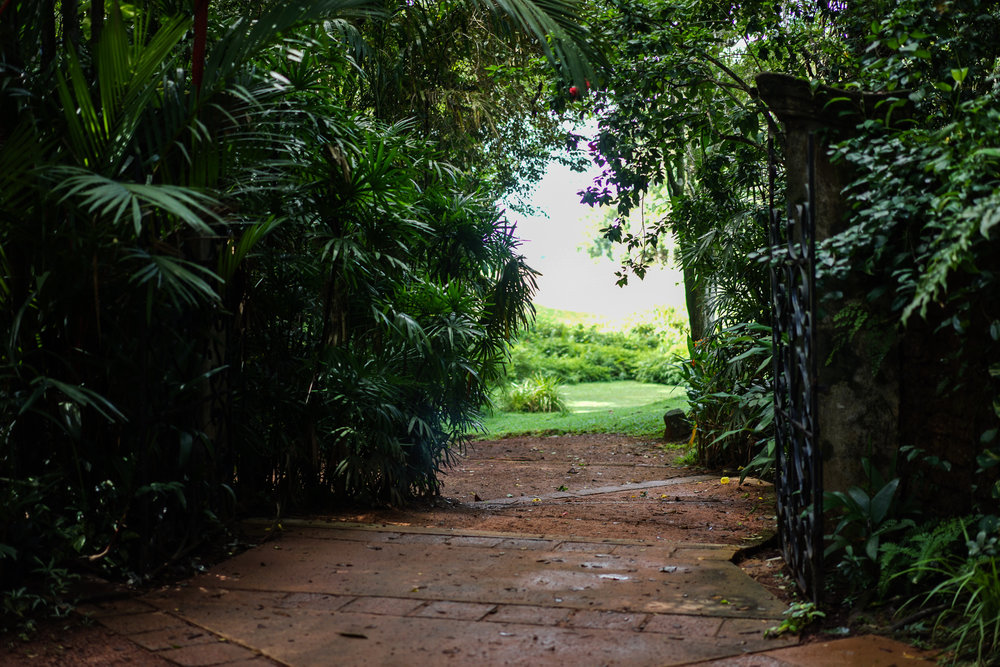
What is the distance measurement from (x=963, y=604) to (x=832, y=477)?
862mm

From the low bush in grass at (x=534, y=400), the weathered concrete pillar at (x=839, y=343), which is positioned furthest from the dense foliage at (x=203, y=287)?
the low bush in grass at (x=534, y=400)

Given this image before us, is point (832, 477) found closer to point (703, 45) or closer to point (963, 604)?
point (963, 604)

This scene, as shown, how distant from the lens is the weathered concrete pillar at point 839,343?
3549 millimetres

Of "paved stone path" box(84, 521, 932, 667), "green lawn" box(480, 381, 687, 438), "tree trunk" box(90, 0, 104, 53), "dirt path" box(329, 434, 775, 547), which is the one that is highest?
"tree trunk" box(90, 0, 104, 53)

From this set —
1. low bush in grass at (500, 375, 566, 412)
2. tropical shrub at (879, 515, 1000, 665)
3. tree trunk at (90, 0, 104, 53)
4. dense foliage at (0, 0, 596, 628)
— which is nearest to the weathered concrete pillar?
tropical shrub at (879, 515, 1000, 665)

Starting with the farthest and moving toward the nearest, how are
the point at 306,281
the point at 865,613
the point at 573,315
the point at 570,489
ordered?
1. the point at 573,315
2. the point at 570,489
3. the point at 306,281
4. the point at 865,613

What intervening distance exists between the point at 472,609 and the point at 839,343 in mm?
1826

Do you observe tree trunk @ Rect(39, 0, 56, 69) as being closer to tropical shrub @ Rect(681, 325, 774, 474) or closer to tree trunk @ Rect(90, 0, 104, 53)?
tree trunk @ Rect(90, 0, 104, 53)

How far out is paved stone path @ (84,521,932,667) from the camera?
2816mm

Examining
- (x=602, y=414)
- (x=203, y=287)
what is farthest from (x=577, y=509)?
(x=602, y=414)

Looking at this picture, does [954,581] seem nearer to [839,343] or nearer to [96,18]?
[839,343]

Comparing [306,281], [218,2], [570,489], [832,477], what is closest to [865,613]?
[832,477]

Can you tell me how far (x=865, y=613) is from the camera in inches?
122

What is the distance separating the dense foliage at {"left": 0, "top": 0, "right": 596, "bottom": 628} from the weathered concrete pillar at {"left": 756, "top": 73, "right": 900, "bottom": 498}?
38.7 inches
